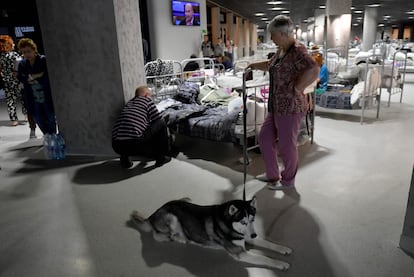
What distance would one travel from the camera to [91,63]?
396cm

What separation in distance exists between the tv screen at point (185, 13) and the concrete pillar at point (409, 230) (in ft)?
25.8

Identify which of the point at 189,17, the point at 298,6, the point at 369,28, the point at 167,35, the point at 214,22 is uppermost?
the point at 298,6

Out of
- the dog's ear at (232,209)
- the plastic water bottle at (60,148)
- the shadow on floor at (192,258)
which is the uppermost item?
the dog's ear at (232,209)

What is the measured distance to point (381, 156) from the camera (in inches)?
151

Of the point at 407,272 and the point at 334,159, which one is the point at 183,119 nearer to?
the point at 334,159

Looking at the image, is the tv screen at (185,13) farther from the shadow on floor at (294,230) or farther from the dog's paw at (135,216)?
the dog's paw at (135,216)

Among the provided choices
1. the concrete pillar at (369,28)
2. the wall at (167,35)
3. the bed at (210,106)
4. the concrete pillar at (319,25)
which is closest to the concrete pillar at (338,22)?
the wall at (167,35)

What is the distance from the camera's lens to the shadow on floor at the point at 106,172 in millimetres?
3488

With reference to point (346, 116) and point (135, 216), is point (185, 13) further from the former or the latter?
point (135, 216)

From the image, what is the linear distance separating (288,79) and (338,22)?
10.8 meters

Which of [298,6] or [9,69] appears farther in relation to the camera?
[298,6]

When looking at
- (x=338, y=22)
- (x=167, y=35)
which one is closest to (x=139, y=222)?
(x=167, y=35)

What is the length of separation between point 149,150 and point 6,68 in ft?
10.7

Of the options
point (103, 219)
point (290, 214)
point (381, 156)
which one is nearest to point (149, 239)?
point (103, 219)
